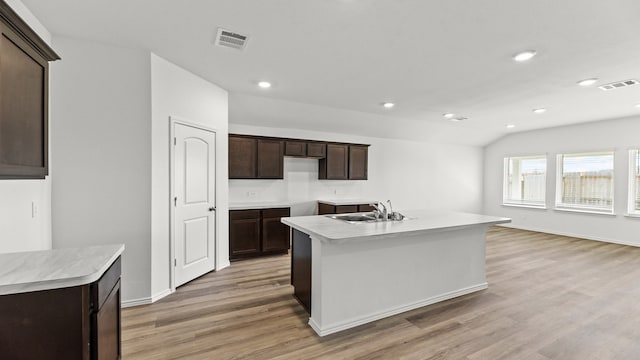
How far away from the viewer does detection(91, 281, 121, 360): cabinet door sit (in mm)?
1354

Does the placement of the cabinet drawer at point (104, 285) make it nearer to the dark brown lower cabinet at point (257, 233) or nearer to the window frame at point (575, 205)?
the dark brown lower cabinet at point (257, 233)

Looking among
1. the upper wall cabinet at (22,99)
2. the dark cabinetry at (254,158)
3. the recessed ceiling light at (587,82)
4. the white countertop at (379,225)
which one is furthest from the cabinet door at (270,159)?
the recessed ceiling light at (587,82)

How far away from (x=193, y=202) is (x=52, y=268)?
215cm

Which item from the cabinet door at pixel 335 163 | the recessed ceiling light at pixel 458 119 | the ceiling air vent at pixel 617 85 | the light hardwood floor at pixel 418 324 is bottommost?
the light hardwood floor at pixel 418 324

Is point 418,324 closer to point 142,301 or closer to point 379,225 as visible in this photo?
point 379,225

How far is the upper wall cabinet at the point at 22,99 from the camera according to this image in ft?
4.65

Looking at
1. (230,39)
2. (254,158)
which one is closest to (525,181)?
(254,158)

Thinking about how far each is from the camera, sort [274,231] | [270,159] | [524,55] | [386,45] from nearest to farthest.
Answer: [386,45], [524,55], [274,231], [270,159]

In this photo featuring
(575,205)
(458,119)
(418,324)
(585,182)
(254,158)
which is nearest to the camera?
(418,324)

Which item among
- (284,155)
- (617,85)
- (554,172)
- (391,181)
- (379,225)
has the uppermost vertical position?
(617,85)

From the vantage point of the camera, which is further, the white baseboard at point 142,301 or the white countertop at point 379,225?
the white baseboard at point 142,301

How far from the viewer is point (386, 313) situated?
2.67m

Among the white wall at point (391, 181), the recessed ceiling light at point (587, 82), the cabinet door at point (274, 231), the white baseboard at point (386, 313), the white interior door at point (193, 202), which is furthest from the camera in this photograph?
the white wall at point (391, 181)

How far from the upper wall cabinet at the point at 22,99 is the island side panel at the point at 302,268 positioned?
204cm
